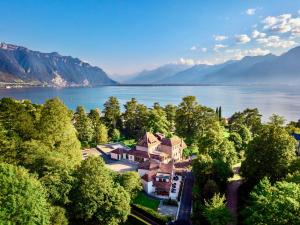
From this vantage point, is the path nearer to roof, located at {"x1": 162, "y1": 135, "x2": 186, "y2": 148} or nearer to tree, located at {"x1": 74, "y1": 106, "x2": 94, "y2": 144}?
roof, located at {"x1": 162, "y1": 135, "x2": 186, "y2": 148}

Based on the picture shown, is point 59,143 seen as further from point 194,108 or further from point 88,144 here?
point 194,108

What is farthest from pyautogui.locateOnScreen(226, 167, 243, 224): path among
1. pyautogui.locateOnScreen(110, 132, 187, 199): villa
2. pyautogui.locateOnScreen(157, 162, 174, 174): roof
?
pyautogui.locateOnScreen(157, 162, 174, 174): roof

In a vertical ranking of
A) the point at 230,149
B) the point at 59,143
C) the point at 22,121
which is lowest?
the point at 230,149

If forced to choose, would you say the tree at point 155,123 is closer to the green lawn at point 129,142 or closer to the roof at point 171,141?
the green lawn at point 129,142

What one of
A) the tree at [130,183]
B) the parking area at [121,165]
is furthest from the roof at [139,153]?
the tree at [130,183]

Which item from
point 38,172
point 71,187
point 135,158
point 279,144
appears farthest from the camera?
point 135,158

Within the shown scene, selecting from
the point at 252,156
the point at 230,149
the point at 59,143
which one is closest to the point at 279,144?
the point at 252,156

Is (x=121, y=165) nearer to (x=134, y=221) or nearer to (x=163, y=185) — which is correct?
(x=163, y=185)
